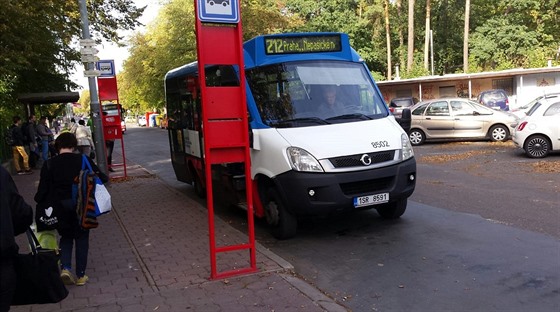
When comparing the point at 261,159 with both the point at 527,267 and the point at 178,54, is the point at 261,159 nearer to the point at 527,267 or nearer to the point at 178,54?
the point at 527,267

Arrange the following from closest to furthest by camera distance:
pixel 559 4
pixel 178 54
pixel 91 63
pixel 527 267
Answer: pixel 527 267, pixel 91 63, pixel 178 54, pixel 559 4

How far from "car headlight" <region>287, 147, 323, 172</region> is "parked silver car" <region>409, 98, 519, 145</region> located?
12.3 meters

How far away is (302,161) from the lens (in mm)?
5953

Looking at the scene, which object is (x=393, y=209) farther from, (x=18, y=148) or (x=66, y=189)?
(x=18, y=148)

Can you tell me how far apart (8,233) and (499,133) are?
16244mm

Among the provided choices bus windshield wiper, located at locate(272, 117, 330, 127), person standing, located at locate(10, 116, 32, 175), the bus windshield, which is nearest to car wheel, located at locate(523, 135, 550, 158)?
the bus windshield

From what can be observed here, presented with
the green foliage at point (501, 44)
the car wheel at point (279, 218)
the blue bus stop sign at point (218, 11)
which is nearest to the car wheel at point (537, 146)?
the car wheel at point (279, 218)

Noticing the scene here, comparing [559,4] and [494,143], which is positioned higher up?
[559,4]

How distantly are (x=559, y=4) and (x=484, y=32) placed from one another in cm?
636

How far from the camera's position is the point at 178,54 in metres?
37.2

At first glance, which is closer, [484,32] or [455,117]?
[455,117]

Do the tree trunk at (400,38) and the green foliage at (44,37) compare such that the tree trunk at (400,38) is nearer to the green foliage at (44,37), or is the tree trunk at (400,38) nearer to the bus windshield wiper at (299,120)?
the green foliage at (44,37)

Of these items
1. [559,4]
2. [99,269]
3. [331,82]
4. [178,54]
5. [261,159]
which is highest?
[559,4]

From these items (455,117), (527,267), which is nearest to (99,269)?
(527,267)
